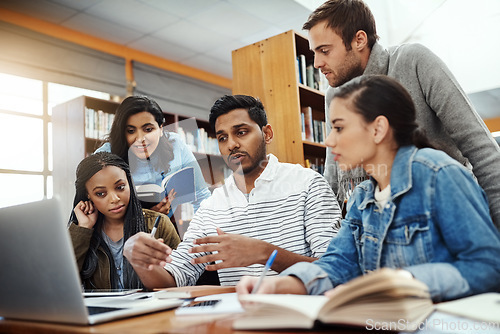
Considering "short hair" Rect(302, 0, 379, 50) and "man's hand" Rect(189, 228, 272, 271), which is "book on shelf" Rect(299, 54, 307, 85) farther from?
"man's hand" Rect(189, 228, 272, 271)

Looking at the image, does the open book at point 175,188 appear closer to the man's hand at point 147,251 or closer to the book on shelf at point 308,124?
the man's hand at point 147,251

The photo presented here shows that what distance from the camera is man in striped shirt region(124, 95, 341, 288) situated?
1214mm

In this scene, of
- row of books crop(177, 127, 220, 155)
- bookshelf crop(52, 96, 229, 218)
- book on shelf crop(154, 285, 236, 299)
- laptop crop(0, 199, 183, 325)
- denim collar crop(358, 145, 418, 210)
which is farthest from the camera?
row of books crop(177, 127, 220, 155)

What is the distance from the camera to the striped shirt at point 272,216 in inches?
54.2

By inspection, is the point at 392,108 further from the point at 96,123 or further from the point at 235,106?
the point at 96,123

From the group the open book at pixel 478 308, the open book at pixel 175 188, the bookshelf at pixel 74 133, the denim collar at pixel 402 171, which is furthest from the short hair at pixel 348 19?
the bookshelf at pixel 74 133

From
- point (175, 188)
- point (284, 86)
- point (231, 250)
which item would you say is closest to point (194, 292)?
point (231, 250)

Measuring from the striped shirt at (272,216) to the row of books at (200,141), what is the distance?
279 cm

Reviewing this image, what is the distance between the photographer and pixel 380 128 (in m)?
0.93

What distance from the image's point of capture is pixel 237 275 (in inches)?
57.8

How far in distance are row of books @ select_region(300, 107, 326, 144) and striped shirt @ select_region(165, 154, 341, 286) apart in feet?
5.08

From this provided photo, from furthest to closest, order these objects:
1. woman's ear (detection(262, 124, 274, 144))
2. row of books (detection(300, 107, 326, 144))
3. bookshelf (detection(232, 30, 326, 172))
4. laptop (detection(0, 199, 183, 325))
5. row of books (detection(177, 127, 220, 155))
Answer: row of books (detection(177, 127, 220, 155)) < row of books (detection(300, 107, 326, 144)) < bookshelf (detection(232, 30, 326, 172)) < woman's ear (detection(262, 124, 274, 144)) < laptop (detection(0, 199, 183, 325))

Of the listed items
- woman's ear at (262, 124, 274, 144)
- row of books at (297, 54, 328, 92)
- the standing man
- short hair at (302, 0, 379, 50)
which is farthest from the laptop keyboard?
row of books at (297, 54, 328, 92)

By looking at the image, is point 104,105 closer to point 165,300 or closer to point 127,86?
point 127,86
